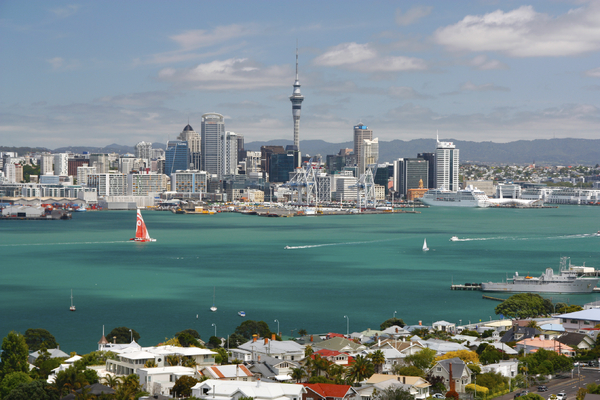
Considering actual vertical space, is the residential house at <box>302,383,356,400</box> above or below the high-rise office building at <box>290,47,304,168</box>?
below

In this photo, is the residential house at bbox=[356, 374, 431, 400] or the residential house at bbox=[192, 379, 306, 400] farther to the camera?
the residential house at bbox=[356, 374, 431, 400]

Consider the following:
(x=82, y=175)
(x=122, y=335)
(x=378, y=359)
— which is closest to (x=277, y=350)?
(x=378, y=359)

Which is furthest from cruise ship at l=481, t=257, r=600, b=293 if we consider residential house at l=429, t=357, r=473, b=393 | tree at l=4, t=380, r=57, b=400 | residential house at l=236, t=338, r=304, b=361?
tree at l=4, t=380, r=57, b=400

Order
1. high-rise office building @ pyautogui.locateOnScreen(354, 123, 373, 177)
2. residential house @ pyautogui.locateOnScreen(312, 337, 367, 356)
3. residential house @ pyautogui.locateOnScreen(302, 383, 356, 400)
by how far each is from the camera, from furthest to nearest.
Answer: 1. high-rise office building @ pyautogui.locateOnScreen(354, 123, 373, 177)
2. residential house @ pyautogui.locateOnScreen(312, 337, 367, 356)
3. residential house @ pyautogui.locateOnScreen(302, 383, 356, 400)

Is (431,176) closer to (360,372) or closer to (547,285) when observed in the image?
(547,285)

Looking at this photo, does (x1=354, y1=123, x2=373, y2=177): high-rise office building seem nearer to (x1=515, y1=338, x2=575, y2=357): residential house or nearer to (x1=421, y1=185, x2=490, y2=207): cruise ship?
(x1=421, y1=185, x2=490, y2=207): cruise ship
